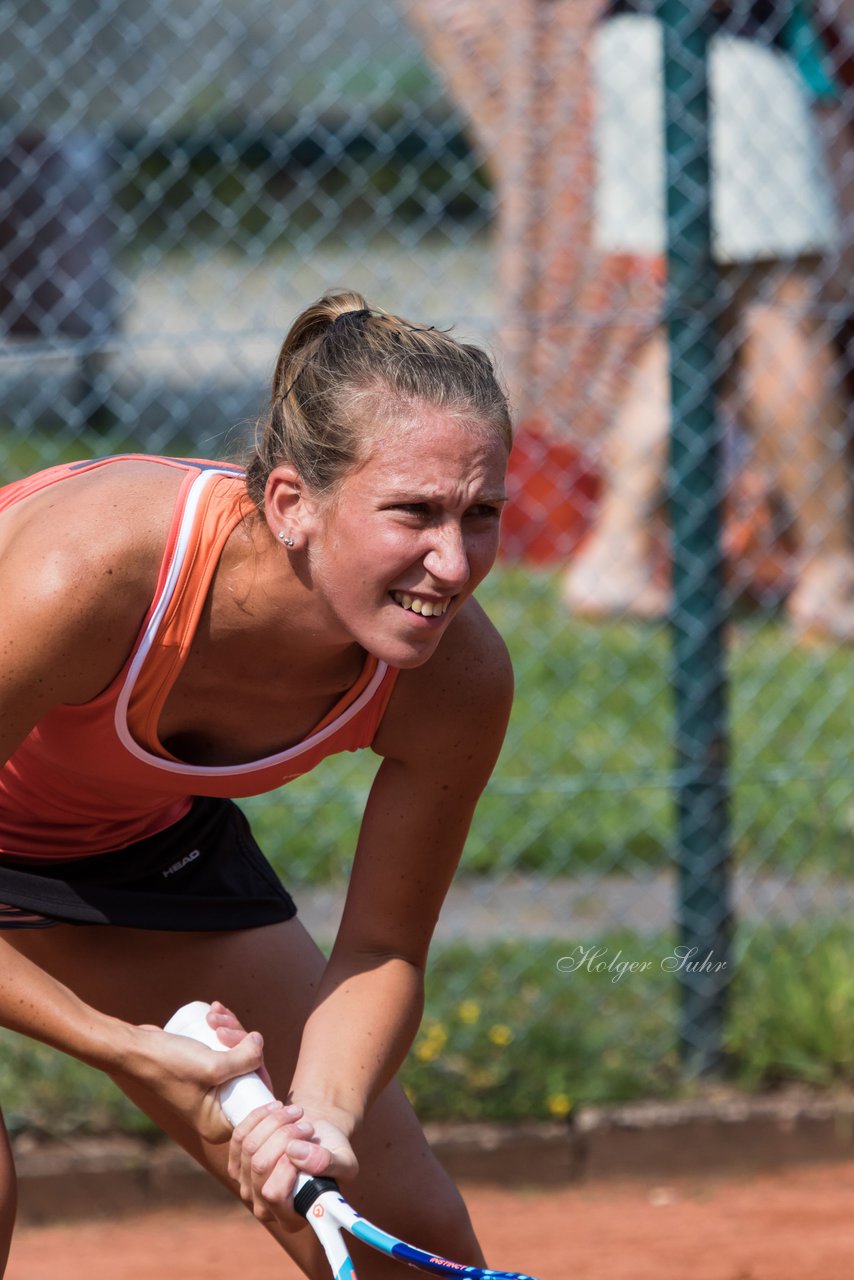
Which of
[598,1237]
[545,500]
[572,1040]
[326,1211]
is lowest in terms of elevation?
[598,1237]

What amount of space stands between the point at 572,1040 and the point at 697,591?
1.03m

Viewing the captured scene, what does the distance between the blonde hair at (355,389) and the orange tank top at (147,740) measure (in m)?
0.11

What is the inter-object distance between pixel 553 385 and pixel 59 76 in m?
2.94

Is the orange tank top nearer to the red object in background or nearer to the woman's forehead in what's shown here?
the woman's forehead

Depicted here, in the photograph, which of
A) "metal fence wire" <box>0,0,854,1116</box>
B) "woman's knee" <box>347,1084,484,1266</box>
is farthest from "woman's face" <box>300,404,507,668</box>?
"woman's knee" <box>347,1084,484,1266</box>

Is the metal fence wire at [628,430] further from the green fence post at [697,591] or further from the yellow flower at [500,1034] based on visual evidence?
the yellow flower at [500,1034]

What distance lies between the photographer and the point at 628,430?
5.38m

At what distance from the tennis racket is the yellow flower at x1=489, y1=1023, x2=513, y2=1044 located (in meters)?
1.66

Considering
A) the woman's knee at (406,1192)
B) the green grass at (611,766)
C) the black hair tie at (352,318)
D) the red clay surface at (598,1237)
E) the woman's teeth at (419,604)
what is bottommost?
the red clay surface at (598,1237)

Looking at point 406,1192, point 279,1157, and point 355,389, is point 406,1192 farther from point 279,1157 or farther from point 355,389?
point 355,389

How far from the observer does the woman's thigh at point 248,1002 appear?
2246mm

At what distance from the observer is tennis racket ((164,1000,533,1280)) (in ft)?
5.84

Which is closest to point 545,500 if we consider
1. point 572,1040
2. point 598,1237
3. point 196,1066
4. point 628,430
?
point 628,430

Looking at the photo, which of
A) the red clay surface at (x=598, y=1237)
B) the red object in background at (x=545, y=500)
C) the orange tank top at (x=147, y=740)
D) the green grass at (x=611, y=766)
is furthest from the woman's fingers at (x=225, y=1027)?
the red object in background at (x=545, y=500)
